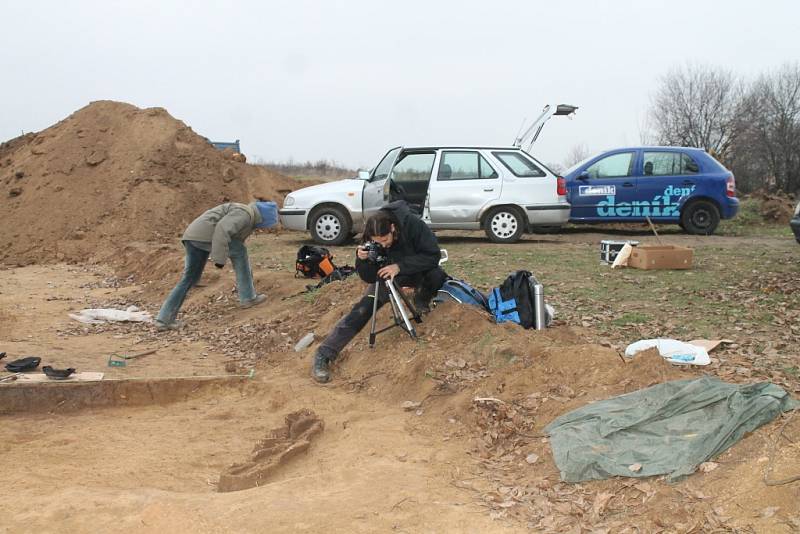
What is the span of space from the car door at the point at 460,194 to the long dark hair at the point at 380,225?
6.89m

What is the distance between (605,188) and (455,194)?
3.34m

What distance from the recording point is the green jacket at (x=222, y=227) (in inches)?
322

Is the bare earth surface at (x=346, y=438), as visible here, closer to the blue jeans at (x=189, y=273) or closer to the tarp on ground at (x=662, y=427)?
the tarp on ground at (x=662, y=427)

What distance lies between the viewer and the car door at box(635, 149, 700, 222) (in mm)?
14156

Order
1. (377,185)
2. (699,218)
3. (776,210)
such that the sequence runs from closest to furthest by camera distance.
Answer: (377,185) → (699,218) → (776,210)

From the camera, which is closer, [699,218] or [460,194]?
[460,194]

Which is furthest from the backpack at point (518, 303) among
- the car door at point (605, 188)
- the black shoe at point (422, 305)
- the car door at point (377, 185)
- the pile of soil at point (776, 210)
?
the pile of soil at point (776, 210)

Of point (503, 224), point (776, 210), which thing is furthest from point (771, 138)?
point (503, 224)

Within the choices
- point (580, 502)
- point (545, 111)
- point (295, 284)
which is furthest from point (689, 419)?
point (545, 111)

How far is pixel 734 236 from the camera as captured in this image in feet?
48.6

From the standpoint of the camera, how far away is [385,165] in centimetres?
1320

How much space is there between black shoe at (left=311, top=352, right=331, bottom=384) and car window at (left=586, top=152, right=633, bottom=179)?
31.9 feet

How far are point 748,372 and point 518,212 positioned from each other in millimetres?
8304

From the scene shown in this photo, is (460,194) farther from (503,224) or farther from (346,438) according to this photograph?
(346,438)
